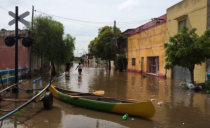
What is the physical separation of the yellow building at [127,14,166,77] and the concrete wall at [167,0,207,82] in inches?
56.5

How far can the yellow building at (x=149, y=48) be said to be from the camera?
19125mm

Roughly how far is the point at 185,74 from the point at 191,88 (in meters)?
4.41

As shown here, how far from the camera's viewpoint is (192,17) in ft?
46.9

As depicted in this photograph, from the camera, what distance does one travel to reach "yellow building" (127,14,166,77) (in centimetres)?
1912

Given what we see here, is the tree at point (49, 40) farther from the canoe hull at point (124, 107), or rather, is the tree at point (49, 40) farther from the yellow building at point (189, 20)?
the canoe hull at point (124, 107)

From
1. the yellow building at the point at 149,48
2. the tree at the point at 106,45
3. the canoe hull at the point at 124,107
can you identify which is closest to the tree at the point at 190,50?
the canoe hull at the point at 124,107

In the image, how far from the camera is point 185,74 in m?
15.4

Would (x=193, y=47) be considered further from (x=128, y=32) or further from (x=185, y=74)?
(x=128, y=32)

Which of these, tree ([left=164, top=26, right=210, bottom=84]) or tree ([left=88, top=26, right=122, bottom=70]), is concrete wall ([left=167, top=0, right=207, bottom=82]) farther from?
tree ([left=88, top=26, right=122, bottom=70])

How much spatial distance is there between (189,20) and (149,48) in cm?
771

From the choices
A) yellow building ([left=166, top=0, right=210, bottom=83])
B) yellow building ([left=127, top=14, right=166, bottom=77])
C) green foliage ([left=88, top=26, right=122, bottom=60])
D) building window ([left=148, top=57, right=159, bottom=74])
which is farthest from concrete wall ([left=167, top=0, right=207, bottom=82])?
green foliage ([left=88, top=26, right=122, bottom=60])

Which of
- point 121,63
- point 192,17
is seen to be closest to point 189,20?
A: point 192,17

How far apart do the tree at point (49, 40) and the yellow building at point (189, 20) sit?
1069 cm

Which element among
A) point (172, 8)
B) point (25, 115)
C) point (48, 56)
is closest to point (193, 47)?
point (172, 8)
